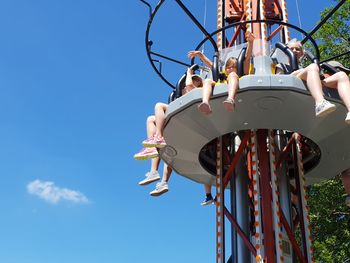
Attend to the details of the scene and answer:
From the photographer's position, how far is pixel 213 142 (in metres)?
8.20

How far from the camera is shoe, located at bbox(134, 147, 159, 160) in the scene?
6.87 meters

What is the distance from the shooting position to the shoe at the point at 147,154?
6867mm

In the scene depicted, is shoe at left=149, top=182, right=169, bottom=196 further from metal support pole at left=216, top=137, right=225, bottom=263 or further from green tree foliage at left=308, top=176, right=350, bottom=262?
green tree foliage at left=308, top=176, right=350, bottom=262

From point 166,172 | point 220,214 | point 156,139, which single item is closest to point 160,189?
point 166,172

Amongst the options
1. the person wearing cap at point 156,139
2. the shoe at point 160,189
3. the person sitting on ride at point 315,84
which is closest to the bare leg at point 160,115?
the person wearing cap at point 156,139

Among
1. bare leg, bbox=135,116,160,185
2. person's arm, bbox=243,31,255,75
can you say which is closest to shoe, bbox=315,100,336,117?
person's arm, bbox=243,31,255,75

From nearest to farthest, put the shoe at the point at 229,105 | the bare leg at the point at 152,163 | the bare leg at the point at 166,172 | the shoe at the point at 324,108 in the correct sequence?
the shoe at the point at 324,108, the shoe at the point at 229,105, the bare leg at the point at 152,163, the bare leg at the point at 166,172

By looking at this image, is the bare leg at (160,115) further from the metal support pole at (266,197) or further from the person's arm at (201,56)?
the metal support pole at (266,197)

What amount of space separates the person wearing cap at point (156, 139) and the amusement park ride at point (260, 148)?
185 mm

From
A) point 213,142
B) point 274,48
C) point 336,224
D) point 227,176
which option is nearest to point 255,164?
point 227,176

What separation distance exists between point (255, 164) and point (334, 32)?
9292mm

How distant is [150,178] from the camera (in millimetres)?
7238

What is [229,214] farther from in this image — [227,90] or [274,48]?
[274,48]

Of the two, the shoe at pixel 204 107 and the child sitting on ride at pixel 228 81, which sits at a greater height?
the child sitting on ride at pixel 228 81
